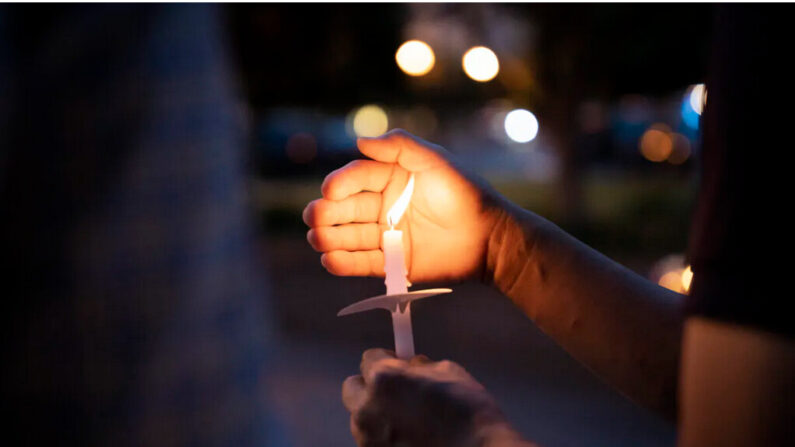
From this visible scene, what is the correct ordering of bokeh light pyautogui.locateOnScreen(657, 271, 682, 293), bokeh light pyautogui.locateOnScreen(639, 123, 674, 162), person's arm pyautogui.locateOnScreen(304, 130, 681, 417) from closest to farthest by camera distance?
person's arm pyautogui.locateOnScreen(304, 130, 681, 417)
bokeh light pyautogui.locateOnScreen(657, 271, 682, 293)
bokeh light pyautogui.locateOnScreen(639, 123, 674, 162)

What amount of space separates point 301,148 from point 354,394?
22560 millimetres

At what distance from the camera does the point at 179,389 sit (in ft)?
5.36

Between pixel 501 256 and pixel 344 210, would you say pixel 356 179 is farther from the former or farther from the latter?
pixel 501 256

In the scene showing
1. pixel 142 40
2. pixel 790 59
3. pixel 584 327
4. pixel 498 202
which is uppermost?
pixel 142 40

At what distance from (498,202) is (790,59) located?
95 centimetres

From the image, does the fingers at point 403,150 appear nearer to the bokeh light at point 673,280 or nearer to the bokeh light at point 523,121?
the bokeh light at point 673,280

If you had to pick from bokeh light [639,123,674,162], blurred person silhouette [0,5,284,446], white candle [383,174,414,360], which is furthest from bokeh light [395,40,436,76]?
bokeh light [639,123,674,162]

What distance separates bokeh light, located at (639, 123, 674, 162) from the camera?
90.0ft

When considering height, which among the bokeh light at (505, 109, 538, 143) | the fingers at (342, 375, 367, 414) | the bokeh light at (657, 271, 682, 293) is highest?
the bokeh light at (505, 109, 538, 143)

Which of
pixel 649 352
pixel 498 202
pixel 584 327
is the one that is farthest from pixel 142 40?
pixel 649 352

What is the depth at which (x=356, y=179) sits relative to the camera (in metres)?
1.60

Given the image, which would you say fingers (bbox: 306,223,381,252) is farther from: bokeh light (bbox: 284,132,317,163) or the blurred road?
bokeh light (bbox: 284,132,317,163)

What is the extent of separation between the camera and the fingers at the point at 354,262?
1.62 m

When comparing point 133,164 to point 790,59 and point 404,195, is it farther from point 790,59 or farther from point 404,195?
point 790,59
